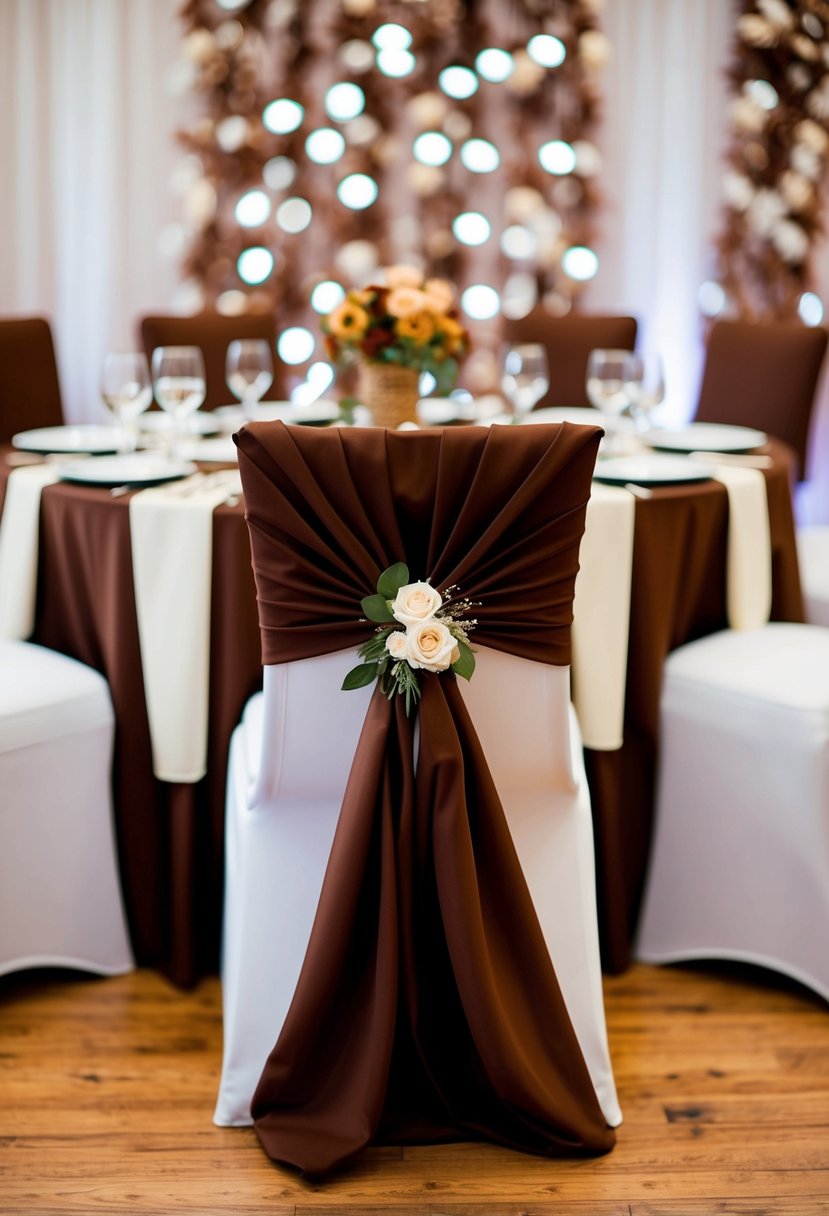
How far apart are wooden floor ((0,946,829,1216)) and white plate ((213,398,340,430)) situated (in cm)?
130

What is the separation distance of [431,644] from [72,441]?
145cm

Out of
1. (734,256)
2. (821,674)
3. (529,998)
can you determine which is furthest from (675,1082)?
(734,256)

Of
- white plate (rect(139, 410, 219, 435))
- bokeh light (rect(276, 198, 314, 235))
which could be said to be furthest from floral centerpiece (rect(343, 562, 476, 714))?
bokeh light (rect(276, 198, 314, 235))

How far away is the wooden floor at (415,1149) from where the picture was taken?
1727mm

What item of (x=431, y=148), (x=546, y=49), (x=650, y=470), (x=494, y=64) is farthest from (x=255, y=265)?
(x=650, y=470)

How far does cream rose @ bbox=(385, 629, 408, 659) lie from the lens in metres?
1.65

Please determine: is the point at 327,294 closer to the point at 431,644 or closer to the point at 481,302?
the point at 481,302

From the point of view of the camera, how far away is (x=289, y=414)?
9.98 feet

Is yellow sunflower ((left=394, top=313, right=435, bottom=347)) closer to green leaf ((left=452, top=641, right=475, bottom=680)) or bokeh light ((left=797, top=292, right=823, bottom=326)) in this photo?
green leaf ((left=452, top=641, right=475, bottom=680))

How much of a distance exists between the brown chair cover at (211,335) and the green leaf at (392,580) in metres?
2.14

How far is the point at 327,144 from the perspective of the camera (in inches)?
186

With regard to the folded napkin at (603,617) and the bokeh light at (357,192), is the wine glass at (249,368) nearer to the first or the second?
the folded napkin at (603,617)

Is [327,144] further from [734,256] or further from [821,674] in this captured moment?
[821,674]

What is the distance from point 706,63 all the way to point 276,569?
400cm
